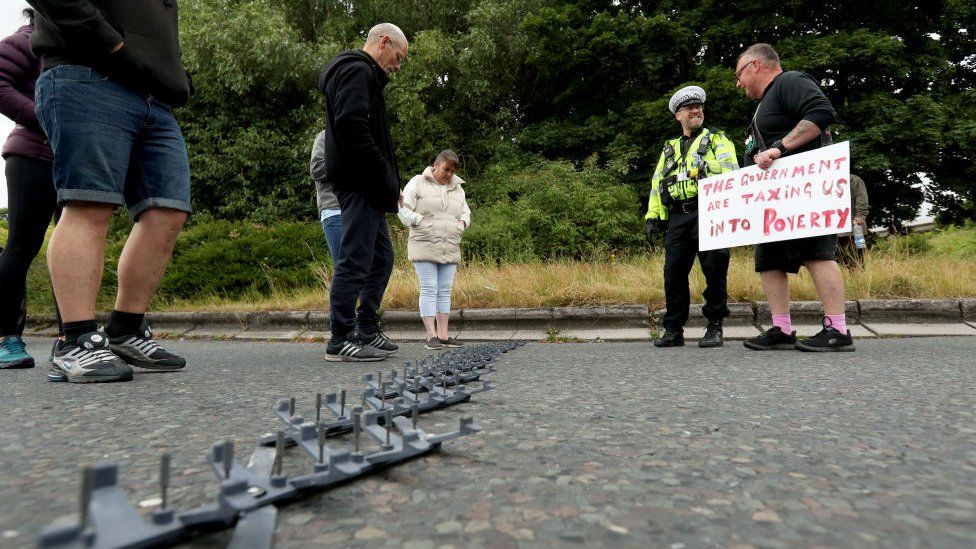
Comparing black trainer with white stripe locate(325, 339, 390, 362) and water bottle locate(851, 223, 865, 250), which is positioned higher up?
water bottle locate(851, 223, 865, 250)

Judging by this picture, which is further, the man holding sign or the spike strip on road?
the man holding sign

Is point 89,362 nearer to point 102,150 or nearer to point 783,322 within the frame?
point 102,150

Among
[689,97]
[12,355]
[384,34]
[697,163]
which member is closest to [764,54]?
[689,97]

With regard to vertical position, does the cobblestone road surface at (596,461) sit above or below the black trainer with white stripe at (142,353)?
below

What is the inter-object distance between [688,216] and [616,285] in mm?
1976

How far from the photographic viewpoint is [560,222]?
12023mm

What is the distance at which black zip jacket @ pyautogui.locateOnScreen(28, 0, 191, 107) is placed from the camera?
2467 mm

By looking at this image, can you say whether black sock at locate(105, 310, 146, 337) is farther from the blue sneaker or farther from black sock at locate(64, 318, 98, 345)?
the blue sneaker

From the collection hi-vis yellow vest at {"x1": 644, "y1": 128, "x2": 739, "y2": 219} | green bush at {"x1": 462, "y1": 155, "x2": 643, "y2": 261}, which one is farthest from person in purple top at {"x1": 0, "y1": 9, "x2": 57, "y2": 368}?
green bush at {"x1": 462, "y1": 155, "x2": 643, "y2": 261}

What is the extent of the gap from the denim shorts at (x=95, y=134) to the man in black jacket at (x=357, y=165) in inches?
49.9

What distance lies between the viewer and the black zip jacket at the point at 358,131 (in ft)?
Result: 12.8

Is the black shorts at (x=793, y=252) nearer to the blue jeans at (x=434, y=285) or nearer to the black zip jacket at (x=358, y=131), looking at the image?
the blue jeans at (x=434, y=285)

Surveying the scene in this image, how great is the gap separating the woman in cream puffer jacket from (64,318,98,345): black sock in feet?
9.40

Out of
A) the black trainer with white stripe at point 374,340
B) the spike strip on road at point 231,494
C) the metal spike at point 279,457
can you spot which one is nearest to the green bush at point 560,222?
the black trainer with white stripe at point 374,340
